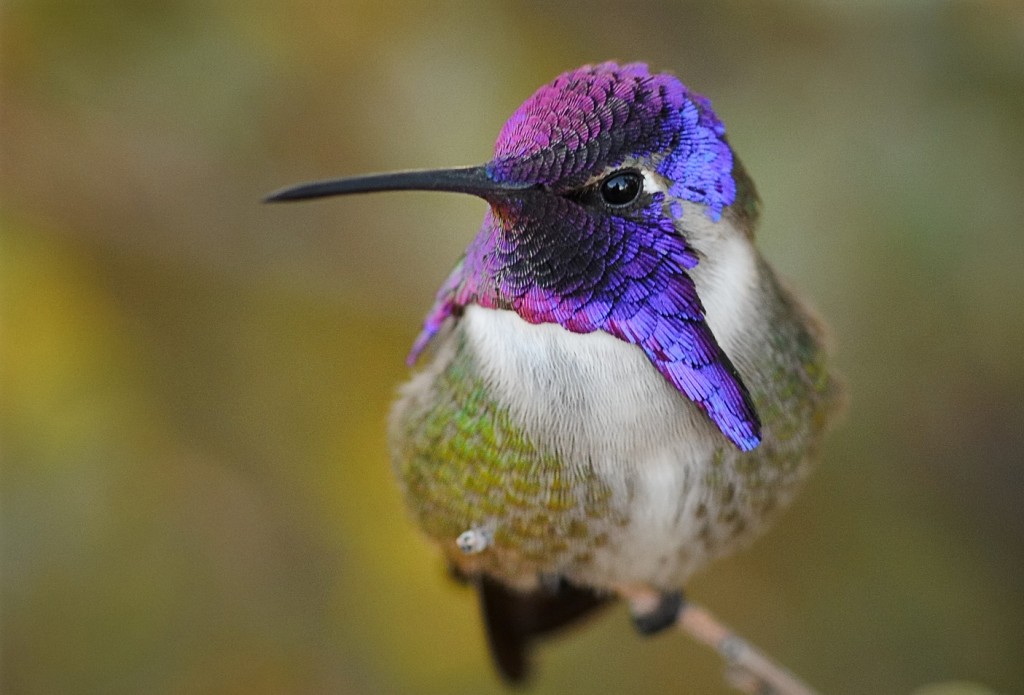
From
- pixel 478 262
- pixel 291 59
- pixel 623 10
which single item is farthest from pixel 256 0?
pixel 478 262

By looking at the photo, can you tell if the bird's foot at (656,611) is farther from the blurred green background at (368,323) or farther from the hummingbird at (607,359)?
the blurred green background at (368,323)

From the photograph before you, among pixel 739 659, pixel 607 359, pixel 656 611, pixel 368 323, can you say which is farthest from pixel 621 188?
pixel 368 323

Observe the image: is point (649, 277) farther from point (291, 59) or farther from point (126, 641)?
point (126, 641)

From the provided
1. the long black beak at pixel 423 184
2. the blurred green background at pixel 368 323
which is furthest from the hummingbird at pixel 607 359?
the blurred green background at pixel 368 323

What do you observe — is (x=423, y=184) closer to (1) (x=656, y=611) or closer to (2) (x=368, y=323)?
(1) (x=656, y=611)

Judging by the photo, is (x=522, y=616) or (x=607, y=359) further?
(x=522, y=616)

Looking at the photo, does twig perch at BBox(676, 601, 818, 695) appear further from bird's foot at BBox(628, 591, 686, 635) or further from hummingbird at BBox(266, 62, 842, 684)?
hummingbird at BBox(266, 62, 842, 684)
